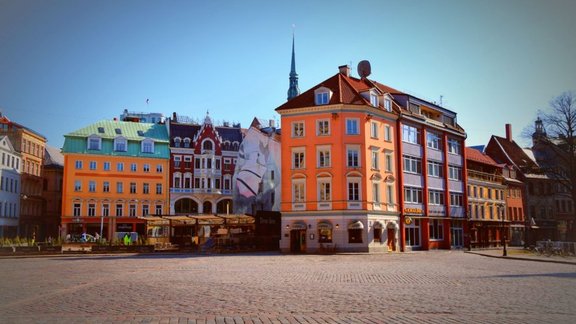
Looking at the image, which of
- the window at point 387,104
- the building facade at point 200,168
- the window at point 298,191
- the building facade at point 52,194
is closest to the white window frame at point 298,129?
the window at point 298,191

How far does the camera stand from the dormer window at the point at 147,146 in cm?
7525

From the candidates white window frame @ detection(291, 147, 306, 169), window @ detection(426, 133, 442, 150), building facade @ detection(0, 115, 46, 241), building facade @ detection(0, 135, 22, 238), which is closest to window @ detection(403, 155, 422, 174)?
window @ detection(426, 133, 442, 150)

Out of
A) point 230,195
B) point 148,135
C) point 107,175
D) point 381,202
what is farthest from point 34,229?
point 381,202

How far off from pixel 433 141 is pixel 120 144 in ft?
133

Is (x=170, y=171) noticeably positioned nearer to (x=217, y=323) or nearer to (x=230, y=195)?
(x=230, y=195)

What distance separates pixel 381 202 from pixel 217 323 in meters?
A: 40.7

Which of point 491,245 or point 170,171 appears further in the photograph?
point 170,171

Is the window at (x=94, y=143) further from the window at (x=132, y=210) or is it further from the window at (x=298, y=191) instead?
the window at (x=298, y=191)

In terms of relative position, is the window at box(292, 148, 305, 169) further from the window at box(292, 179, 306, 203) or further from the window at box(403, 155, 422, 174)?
the window at box(403, 155, 422, 174)

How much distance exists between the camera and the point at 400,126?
54.7 meters

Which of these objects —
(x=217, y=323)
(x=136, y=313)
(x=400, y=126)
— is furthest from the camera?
(x=400, y=126)

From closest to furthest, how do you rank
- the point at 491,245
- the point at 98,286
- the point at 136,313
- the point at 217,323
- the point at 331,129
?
the point at 217,323 → the point at 136,313 → the point at 98,286 → the point at 331,129 → the point at 491,245

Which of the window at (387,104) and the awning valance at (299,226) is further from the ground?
the window at (387,104)

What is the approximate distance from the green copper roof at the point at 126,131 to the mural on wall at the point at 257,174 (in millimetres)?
11407
